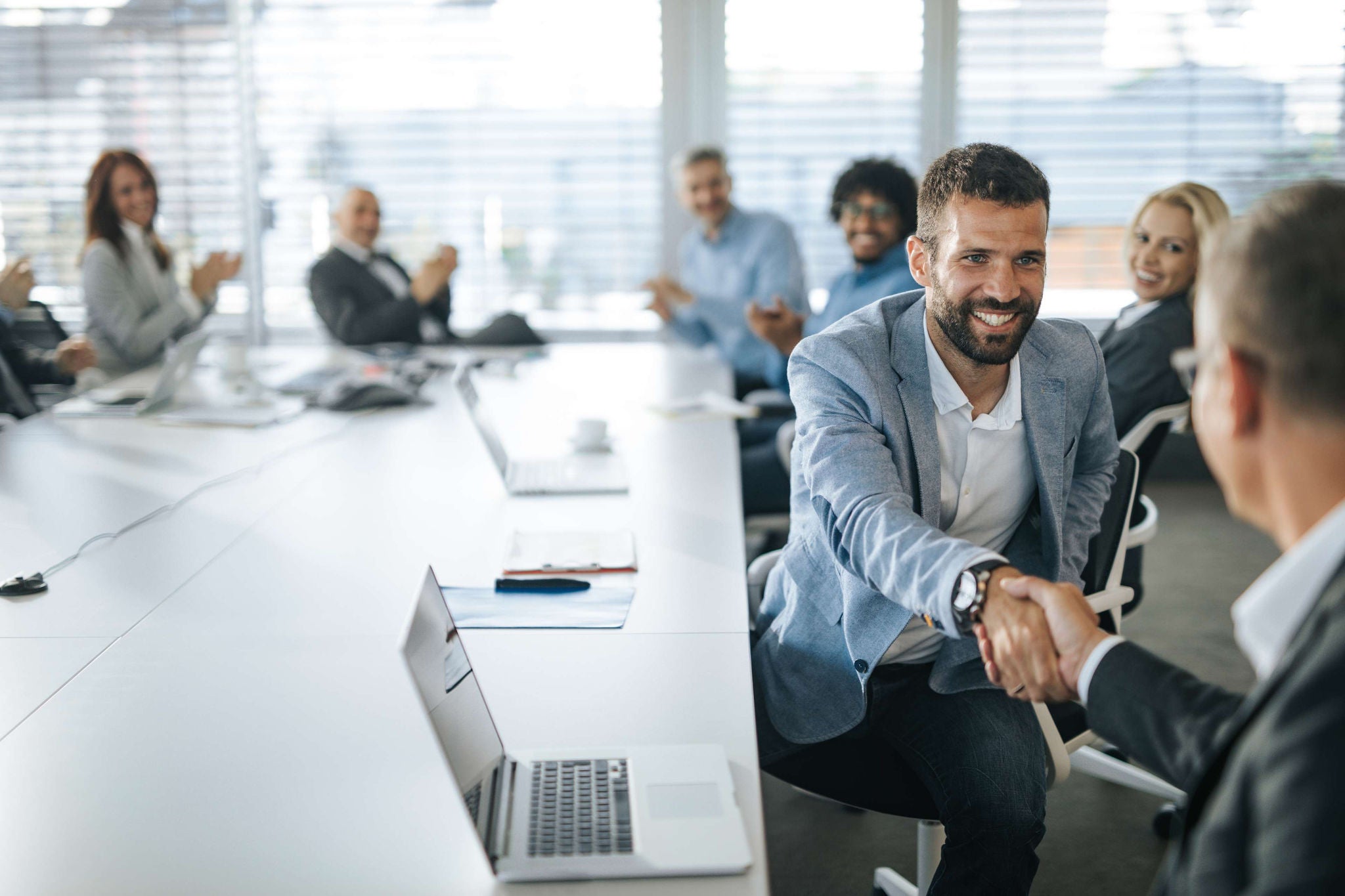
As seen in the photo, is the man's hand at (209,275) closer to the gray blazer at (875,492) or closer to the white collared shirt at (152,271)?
the white collared shirt at (152,271)

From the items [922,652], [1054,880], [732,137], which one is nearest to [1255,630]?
[922,652]

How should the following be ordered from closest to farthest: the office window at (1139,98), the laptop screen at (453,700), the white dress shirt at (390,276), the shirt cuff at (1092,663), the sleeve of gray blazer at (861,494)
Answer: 1. the laptop screen at (453,700)
2. the shirt cuff at (1092,663)
3. the sleeve of gray blazer at (861,494)
4. the white dress shirt at (390,276)
5. the office window at (1139,98)

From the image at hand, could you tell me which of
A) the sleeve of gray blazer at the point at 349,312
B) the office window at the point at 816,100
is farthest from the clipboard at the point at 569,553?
the office window at the point at 816,100

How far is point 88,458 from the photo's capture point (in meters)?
2.72

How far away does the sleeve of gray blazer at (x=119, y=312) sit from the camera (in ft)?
13.3

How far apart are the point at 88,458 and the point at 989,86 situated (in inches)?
159

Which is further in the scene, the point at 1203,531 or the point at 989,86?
the point at 989,86

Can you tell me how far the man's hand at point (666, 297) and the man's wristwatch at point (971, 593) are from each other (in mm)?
3019

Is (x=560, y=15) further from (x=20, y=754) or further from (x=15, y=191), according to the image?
(x=20, y=754)

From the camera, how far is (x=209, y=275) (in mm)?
4531

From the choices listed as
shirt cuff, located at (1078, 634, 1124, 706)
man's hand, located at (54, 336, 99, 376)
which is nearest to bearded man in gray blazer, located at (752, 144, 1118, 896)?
shirt cuff, located at (1078, 634, 1124, 706)

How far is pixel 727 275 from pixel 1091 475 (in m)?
2.78

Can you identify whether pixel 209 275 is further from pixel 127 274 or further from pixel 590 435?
pixel 590 435

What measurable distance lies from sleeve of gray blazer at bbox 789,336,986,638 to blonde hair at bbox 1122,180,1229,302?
1559mm
